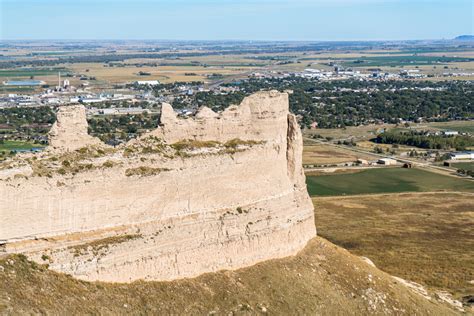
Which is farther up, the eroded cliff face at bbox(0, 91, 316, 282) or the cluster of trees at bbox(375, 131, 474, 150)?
the eroded cliff face at bbox(0, 91, 316, 282)

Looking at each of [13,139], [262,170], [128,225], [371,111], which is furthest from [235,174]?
[371,111]

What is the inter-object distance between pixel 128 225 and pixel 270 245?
879 cm

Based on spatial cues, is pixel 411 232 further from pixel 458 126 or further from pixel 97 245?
pixel 458 126

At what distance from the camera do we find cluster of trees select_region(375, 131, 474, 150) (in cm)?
12100

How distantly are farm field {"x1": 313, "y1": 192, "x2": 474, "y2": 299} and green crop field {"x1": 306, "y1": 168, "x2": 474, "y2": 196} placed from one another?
3.48 metres

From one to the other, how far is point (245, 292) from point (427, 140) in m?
96.5

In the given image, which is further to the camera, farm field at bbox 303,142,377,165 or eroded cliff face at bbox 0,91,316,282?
farm field at bbox 303,142,377,165

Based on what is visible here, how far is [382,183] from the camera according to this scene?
298 feet

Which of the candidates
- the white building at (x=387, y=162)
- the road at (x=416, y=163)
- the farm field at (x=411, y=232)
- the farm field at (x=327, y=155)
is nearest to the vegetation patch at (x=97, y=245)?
the farm field at (x=411, y=232)

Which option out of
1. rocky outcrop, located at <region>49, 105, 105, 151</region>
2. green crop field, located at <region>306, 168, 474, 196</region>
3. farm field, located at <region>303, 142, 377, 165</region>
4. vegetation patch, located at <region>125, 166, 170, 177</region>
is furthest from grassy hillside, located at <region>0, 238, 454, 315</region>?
farm field, located at <region>303, 142, 377, 165</region>

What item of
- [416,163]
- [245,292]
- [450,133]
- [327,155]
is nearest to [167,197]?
[245,292]

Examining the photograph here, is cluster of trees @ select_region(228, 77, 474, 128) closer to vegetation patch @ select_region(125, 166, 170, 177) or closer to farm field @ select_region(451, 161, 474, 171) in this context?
farm field @ select_region(451, 161, 474, 171)

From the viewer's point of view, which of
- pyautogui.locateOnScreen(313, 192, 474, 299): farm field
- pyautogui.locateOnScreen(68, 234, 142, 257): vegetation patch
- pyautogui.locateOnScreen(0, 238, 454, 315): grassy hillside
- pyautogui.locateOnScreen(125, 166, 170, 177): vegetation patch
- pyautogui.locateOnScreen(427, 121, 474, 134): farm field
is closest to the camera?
pyautogui.locateOnScreen(0, 238, 454, 315): grassy hillside

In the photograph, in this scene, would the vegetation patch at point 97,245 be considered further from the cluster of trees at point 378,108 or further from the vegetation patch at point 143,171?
the cluster of trees at point 378,108
